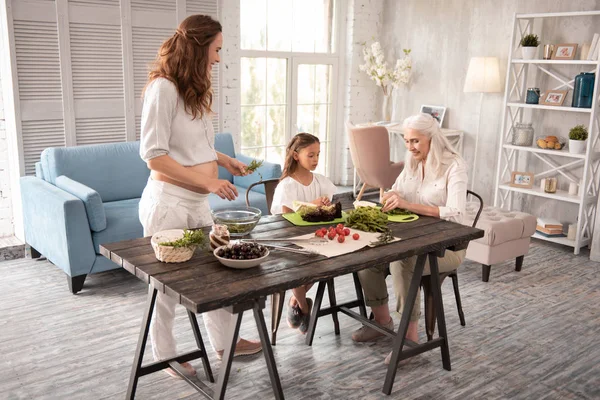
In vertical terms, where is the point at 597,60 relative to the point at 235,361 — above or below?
above

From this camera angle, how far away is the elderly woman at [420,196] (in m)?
3.03

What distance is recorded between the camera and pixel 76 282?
3.87 metres

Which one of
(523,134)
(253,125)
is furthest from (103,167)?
(523,134)

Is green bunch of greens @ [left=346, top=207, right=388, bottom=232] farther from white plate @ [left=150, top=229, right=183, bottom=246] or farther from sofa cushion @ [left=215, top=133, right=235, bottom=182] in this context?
sofa cushion @ [left=215, top=133, right=235, bottom=182]

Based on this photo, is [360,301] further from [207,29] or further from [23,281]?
[23,281]

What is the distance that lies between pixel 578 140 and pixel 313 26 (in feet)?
9.78

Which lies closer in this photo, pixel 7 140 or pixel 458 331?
pixel 458 331

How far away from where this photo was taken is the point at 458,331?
3.45 metres

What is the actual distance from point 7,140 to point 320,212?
118 inches

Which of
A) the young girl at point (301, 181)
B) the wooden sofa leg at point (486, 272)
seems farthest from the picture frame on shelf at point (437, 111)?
the young girl at point (301, 181)

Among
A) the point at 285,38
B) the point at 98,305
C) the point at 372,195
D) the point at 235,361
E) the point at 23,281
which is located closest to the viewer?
the point at 235,361

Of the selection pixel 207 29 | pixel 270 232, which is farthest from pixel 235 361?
pixel 207 29

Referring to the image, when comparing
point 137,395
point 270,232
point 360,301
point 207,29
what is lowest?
point 137,395

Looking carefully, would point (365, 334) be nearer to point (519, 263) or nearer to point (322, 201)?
point (322, 201)
